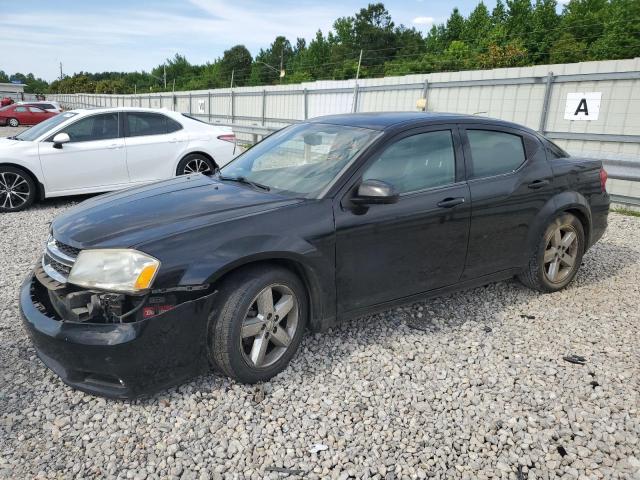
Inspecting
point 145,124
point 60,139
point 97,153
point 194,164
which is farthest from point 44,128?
point 194,164

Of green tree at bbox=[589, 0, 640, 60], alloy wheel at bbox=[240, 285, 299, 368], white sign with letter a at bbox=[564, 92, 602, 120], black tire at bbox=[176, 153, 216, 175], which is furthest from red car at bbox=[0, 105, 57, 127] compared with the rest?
green tree at bbox=[589, 0, 640, 60]

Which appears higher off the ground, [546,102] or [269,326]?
[546,102]

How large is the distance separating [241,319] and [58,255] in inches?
46.7

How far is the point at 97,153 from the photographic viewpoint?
309 inches

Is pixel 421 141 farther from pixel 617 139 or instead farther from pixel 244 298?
pixel 617 139

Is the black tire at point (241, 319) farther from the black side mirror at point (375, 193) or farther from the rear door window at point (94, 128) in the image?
the rear door window at point (94, 128)

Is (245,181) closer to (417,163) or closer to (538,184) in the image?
(417,163)

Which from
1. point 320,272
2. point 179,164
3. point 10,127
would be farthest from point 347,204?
point 10,127

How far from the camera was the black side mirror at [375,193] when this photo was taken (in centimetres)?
311

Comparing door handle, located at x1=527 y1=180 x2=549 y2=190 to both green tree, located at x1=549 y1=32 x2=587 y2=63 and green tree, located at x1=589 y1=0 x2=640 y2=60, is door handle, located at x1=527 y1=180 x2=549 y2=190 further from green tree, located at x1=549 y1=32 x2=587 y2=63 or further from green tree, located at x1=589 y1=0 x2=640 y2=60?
green tree, located at x1=589 y1=0 x2=640 y2=60

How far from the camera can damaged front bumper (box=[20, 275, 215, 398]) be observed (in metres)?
2.59

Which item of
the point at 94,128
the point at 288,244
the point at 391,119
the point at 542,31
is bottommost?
the point at 288,244

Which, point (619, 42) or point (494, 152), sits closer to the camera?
point (494, 152)

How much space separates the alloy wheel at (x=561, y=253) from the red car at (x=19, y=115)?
1236 inches
